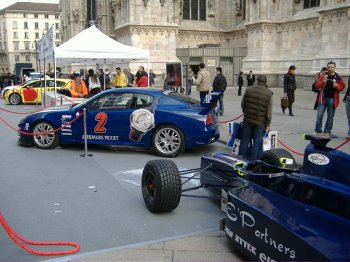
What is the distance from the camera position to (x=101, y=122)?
9.02 meters

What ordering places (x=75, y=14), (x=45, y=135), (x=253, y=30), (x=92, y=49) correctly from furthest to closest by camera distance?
(x=75, y=14) → (x=253, y=30) → (x=92, y=49) → (x=45, y=135)

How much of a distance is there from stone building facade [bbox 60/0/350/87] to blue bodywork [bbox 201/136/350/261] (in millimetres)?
18509

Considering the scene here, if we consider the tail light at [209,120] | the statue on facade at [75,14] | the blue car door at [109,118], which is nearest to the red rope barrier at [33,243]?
the blue car door at [109,118]

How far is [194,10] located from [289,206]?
112ft

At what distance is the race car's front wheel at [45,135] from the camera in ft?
31.2

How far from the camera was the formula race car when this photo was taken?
3.02 metres

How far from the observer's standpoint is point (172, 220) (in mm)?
5086

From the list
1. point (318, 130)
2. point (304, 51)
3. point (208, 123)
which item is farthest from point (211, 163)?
point (304, 51)

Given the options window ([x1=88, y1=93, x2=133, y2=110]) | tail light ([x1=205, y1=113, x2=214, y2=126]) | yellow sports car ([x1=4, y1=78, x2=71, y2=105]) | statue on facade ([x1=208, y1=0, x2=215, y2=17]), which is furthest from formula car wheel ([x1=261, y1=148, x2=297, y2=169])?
statue on facade ([x1=208, y1=0, x2=215, y2=17])

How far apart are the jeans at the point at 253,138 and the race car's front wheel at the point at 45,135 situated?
14.4 ft

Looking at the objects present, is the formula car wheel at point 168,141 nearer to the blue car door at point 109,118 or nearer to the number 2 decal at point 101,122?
the blue car door at point 109,118

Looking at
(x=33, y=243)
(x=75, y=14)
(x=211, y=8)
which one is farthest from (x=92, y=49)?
(x=75, y=14)

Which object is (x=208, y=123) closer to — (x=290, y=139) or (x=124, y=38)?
(x=290, y=139)

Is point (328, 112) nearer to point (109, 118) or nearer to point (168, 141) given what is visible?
point (168, 141)
